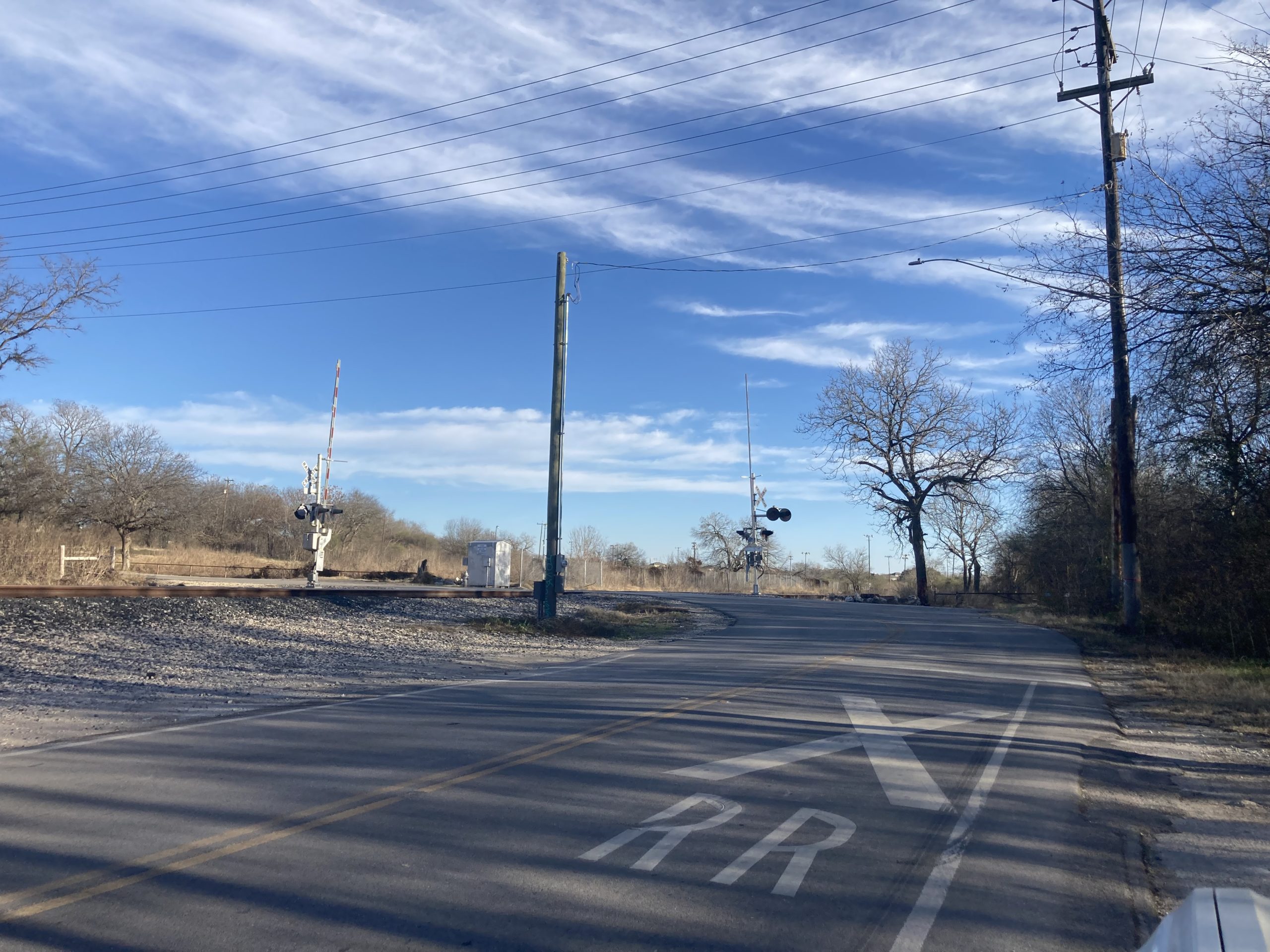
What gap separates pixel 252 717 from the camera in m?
9.85

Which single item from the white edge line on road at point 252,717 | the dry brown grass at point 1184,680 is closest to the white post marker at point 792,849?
the white edge line on road at point 252,717

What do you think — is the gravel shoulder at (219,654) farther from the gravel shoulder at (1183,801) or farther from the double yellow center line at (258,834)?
the gravel shoulder at (1183,801)

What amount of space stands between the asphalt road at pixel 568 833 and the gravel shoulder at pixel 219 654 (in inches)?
59.3

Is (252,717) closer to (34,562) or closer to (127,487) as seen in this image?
(34,562)

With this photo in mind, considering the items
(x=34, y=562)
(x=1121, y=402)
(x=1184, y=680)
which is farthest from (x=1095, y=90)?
(x=34, y=562)

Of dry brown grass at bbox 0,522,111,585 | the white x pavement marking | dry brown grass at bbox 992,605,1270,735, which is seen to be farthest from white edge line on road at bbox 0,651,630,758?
dry brown grass at bbox 0,522,111,585

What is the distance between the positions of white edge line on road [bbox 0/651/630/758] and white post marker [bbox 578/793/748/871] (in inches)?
215

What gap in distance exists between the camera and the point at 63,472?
4356 cm

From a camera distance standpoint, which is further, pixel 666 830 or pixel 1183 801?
pixel 1183 801

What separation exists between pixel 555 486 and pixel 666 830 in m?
17.5

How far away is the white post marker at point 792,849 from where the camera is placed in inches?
198

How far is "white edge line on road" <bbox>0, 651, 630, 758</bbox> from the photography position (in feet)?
27.0

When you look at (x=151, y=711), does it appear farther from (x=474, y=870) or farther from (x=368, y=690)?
(x=474, y=870)

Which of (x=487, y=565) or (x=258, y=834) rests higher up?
(x=487, y=565)
